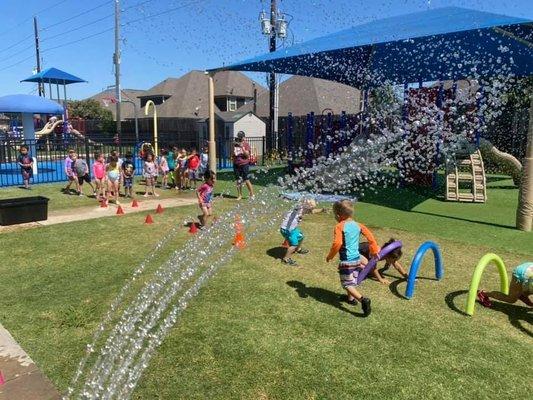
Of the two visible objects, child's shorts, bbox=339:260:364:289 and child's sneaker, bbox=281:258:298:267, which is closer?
child's shorts, bbox=339:260:364:289

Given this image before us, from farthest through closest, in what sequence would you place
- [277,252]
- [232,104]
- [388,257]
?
1. [232,104]
2. [277,252]
3. [388,257]

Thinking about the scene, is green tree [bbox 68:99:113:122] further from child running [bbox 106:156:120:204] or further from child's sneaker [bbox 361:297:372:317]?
child's sneaker [bbox 361:297:372:317]

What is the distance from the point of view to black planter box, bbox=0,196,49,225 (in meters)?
9.59

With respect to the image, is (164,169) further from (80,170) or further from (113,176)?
(113,176)

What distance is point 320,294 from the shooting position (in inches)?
236

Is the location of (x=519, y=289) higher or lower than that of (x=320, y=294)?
higher

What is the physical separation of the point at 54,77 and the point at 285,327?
26.0 m

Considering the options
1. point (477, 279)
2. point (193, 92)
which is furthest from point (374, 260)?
point (193, 92)

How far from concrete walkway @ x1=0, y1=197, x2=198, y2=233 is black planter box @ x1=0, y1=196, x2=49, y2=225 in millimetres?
119

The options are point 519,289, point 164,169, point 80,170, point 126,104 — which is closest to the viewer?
point 519,289

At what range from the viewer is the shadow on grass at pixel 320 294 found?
5.65m

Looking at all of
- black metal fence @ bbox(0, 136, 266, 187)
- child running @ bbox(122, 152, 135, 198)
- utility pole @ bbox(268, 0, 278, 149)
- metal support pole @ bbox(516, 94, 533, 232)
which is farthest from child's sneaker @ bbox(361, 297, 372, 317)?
utility pole @ bbox(268, 0, 278, 149)

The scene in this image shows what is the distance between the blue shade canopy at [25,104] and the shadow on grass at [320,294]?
1717cm

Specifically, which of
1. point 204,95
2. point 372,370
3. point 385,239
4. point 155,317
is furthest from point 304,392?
point 204,95
